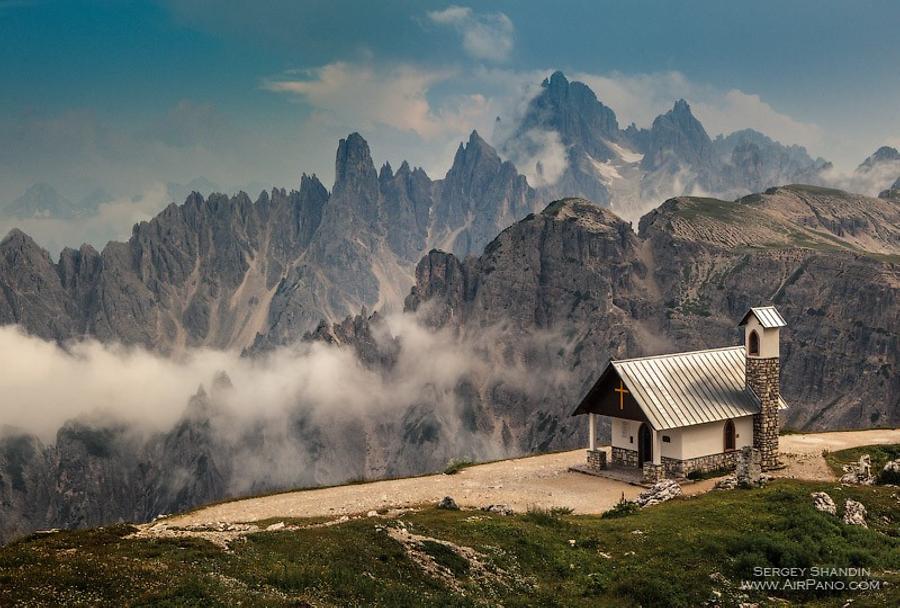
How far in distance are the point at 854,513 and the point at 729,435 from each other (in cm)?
1796

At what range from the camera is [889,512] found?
38000 millimetres

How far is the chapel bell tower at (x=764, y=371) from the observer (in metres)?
55.1

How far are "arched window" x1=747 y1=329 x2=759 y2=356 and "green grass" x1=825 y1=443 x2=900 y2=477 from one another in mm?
8684

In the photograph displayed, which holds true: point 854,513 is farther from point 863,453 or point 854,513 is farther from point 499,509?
point 863,453

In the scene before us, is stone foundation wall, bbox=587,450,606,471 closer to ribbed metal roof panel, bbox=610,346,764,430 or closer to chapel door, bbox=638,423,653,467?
chapel door, bbox=638,423,653,467

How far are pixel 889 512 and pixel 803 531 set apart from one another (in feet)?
24.8

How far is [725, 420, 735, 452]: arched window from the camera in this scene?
54.5 meters

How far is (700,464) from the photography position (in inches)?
2088

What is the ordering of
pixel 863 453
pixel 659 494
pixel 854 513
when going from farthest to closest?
pixel 863 453
pixel 659 494
pixel 854 513

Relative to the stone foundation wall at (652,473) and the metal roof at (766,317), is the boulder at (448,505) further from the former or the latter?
the metal roof at (766,317)

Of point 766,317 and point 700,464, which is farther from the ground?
point 766,317

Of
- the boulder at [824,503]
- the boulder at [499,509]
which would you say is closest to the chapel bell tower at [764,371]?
the boulder at [824,503]

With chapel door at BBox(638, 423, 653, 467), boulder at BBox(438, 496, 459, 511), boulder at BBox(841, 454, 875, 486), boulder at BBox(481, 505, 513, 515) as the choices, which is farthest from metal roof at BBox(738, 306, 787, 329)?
boulder at BBox(438, 496, 459, 511)

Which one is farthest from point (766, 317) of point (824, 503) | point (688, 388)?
point (824, 503)
